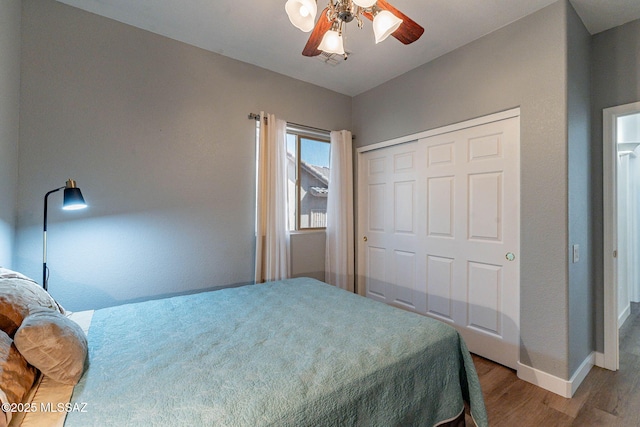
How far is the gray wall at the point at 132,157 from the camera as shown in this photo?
1842 mm

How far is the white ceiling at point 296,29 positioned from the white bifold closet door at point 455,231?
0.79 meters

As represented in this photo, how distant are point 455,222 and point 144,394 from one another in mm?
2479

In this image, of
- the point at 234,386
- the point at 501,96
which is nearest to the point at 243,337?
the point at 234,386

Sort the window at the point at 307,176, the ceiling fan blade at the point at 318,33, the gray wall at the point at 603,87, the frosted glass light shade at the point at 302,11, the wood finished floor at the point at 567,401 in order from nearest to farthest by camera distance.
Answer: the frosted glass light shade at the point at 302,11
the ceiling fan blade at the point at 318,33
the wood finished floor at the point at 567,401
the gray wall at the point at 603,87
the window at the point at 307,176

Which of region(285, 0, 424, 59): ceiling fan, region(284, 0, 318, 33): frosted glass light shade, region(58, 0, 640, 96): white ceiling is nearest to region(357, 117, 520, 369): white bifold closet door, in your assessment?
region(58, 0, 640, 96): white ceiling

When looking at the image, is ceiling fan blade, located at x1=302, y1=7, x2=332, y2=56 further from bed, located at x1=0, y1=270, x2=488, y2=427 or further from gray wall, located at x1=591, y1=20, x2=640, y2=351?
gray wall, located at x1=591, y1=20, x2=640, y2=351

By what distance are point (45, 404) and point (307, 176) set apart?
269cm

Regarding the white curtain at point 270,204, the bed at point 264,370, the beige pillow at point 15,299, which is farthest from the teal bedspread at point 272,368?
the white curtain at point 270,204

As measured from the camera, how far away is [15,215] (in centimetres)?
175

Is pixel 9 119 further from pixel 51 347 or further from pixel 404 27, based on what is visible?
pixel 404 27

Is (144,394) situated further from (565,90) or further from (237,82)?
(565,90)

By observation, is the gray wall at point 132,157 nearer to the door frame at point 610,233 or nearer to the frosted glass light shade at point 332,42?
the frosted glass light shade at point 332,42

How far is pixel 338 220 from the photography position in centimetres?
322

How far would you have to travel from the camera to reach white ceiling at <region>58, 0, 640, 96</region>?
6.26ft
